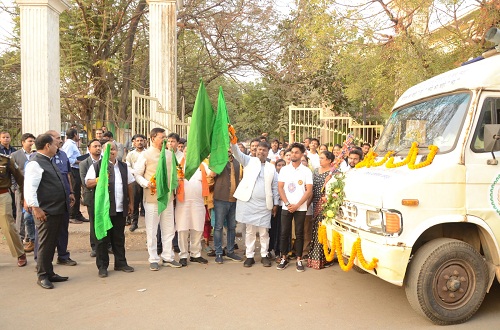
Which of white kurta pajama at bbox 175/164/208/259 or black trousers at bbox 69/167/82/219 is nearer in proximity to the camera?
white kurta pajama at bbox 175/164/208/259

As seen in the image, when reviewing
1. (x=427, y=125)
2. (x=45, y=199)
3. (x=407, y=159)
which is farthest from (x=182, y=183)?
(x=427, y=125)

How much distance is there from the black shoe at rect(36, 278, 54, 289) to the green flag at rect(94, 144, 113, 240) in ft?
2.58

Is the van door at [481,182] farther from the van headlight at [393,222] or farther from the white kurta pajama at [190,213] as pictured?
the white kurta pajama at [190,213]

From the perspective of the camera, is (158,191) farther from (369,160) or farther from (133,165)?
(369,160)

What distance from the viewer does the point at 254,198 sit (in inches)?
257

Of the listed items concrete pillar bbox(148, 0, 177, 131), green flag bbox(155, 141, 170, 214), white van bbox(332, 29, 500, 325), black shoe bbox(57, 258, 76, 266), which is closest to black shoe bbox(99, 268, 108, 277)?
black shoe bbox(57, 258, 76, 266)

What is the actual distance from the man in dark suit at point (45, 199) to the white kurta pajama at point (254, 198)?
244 cm

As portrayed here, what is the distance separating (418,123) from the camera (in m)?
5.23

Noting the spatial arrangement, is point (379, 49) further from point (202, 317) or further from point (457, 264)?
point (202, 317)

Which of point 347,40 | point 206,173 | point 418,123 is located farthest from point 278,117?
point 418,123

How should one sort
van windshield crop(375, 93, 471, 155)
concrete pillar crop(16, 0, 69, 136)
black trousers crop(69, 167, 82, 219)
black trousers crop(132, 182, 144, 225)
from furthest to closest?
1. concrete pillar crop(16, 0, 69, 136)
2. black trousers crop(69, 167, 82, 219)
3. black trousers crop(132, 182, 144, 225)
4. van windshield crop(375, 93, 471, 155)

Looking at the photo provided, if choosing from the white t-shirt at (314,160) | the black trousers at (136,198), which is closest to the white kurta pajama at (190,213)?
the black trousers at (136,198)

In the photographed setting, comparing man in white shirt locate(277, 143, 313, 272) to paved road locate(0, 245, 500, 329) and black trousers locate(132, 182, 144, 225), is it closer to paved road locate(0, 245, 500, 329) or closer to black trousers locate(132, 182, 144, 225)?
paved road locate(0, 245, 500, 329)

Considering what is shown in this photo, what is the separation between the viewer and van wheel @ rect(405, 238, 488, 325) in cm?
434
